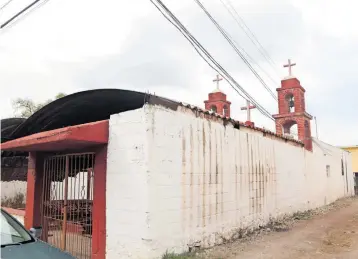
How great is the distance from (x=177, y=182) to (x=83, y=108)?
2.61m

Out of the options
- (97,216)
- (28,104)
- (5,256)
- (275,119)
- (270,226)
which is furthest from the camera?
(28,104)

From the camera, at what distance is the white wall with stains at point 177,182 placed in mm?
5348

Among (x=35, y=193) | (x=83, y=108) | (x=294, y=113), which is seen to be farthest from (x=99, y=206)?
(x=294, y=113)

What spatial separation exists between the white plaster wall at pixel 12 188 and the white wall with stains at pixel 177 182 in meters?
10.1

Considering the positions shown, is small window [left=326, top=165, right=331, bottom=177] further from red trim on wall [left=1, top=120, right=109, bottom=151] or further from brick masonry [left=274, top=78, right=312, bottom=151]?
red trim on wall [left=1, top=120, right=109, bottom=151]

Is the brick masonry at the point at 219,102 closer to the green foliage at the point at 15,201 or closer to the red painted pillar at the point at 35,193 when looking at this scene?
the green foliage at the point at 15,201

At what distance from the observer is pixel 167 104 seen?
19.4 feet

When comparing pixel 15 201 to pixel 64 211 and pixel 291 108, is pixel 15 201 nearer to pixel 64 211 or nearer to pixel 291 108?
pixel 64 211

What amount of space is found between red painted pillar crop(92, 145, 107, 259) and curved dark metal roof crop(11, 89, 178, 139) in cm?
98

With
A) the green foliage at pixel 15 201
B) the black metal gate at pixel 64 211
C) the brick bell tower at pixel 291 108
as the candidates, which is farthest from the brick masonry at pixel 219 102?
the black metal gate at pixel 64 211

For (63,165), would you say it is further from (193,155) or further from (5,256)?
(5,256)

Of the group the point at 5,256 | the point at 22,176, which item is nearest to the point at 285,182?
the point at 5,256

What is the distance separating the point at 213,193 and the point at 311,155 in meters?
9.08

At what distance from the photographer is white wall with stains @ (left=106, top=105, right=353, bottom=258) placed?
535 cm
